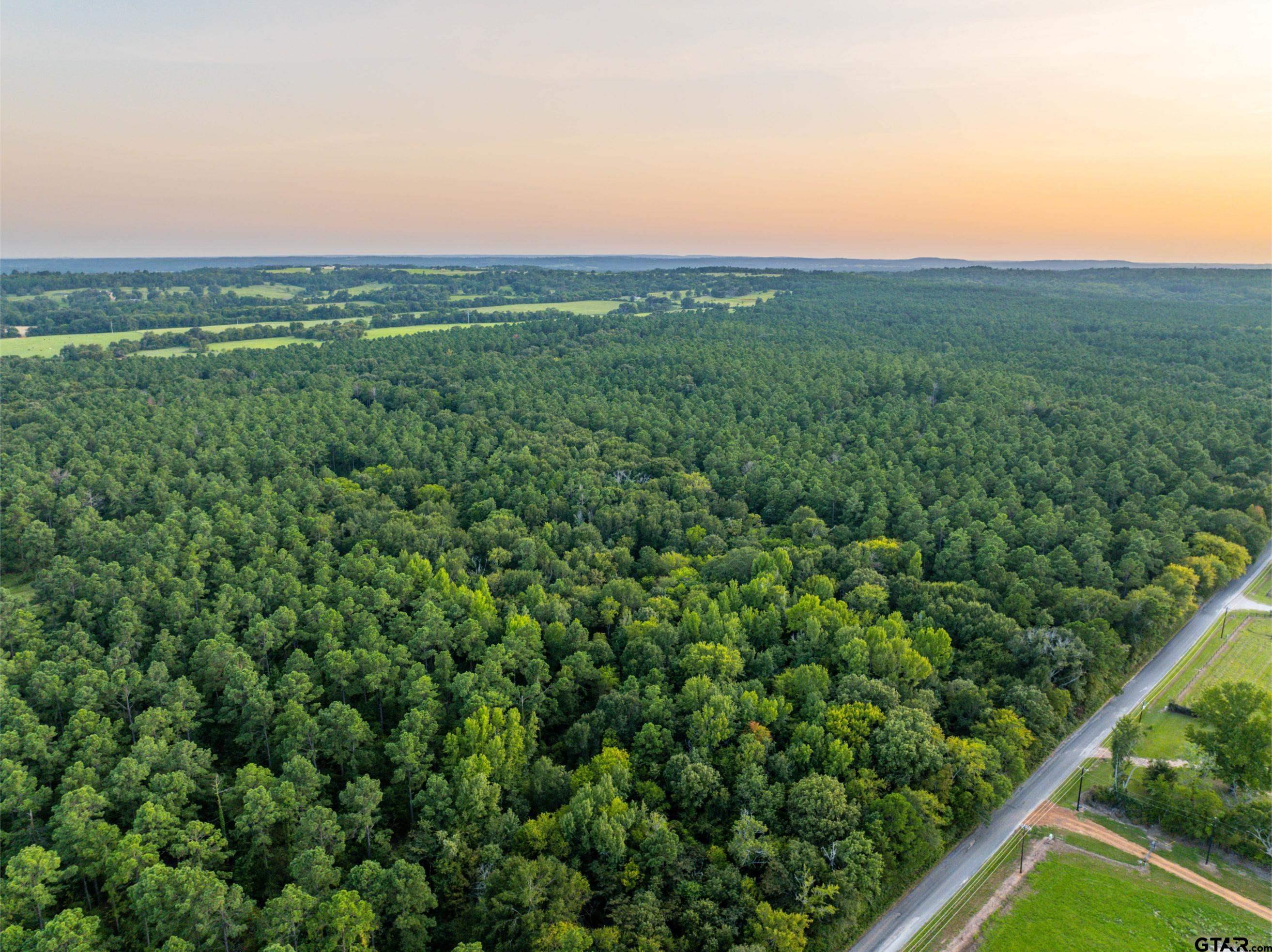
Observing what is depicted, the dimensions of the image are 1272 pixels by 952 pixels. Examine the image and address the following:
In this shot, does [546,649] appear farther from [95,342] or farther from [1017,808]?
[95,342]

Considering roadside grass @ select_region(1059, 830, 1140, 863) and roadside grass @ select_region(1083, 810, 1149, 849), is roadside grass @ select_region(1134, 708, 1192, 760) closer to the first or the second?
roadside grass @ select_region(1083, 810, 1149, 849)

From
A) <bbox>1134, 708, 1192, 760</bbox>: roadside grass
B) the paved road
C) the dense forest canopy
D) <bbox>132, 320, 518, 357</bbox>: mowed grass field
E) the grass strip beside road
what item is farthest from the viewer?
<bbox>132, 320, 518, 357</bbox>: mowed grass field

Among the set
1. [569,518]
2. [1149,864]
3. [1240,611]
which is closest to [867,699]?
[1149,864]

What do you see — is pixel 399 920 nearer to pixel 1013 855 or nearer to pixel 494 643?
pixel 494 643

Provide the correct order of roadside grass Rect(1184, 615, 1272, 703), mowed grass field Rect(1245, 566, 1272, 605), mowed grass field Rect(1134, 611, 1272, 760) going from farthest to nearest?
1. mowed grass field Rect(1245, 566, 1272, 605)
2. roadside grass Rect(1184, 615, 1272, 703)
3. mowed grass field Rect(1134, 611, 1272, 760)

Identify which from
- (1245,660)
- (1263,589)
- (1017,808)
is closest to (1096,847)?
(1017,808)

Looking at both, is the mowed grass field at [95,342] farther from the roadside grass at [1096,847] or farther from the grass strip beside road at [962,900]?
the roadside grass at [1096,847]

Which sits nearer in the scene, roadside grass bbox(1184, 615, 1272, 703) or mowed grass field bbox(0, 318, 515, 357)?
roadside grass bbox(1184, 615, 1272, 703)

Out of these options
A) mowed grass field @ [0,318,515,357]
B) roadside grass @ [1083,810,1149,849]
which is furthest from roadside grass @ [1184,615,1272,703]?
mowed grass field @ [0,318,515,357]
